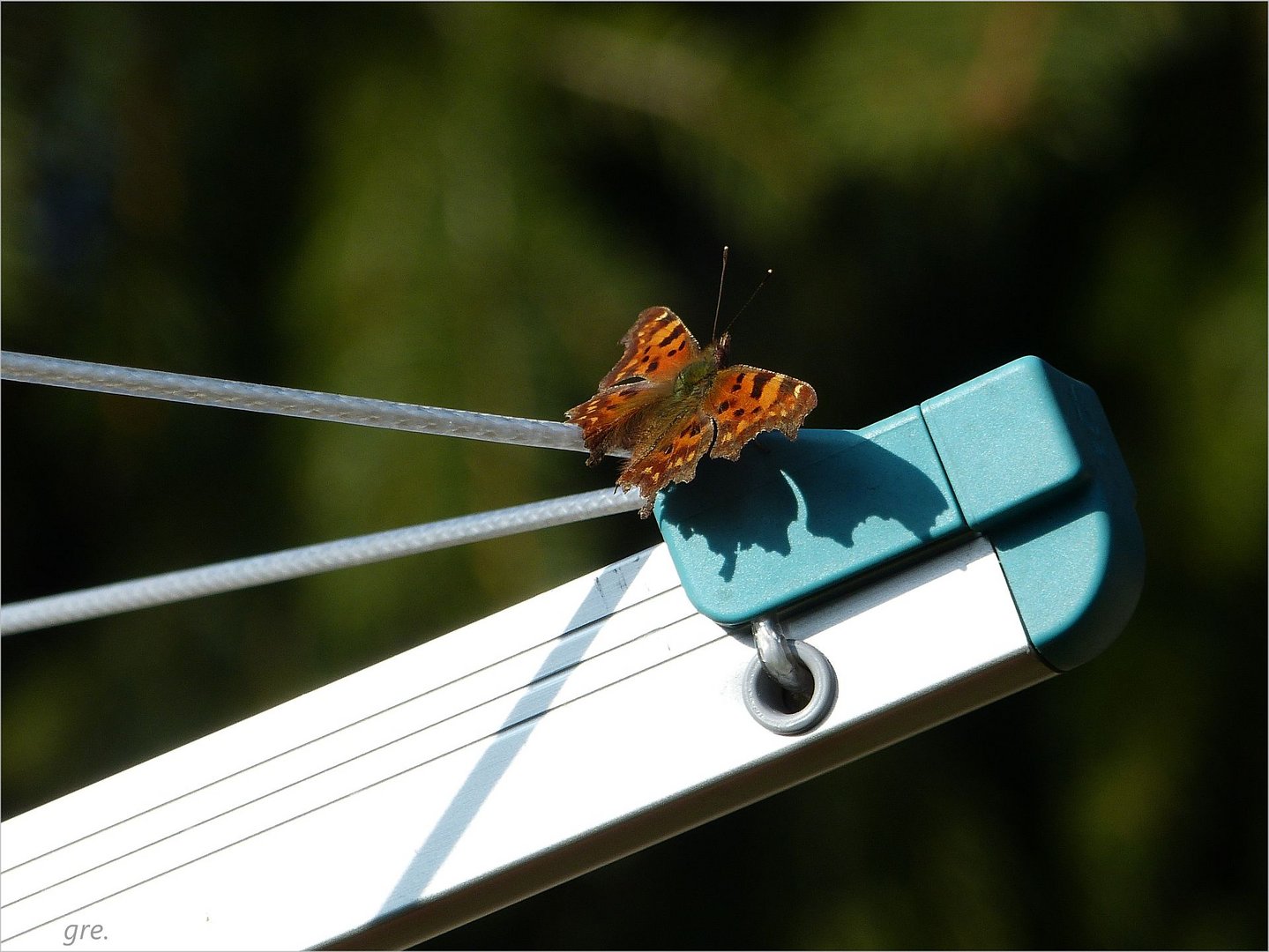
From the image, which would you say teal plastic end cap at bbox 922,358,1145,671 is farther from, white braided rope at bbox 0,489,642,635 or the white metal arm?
white braided rope at bbox 0,489,642,635

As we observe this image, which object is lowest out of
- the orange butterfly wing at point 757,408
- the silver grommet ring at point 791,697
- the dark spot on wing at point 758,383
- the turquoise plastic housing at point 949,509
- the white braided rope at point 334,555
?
the silver grommet ring at point 791,697

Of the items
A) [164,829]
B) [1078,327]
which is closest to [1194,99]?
[1078,327]

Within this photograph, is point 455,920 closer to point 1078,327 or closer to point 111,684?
point 111,684

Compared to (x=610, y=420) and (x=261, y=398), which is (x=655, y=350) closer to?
(x=610, y=420)

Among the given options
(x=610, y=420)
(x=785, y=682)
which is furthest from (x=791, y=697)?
(x=610, y=420)

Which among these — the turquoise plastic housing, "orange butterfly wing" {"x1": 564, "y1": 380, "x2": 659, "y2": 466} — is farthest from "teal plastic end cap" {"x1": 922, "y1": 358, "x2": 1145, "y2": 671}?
"orange butterfly wing" {"x1": 564, "y1": 380, "x2": 659, "y2": 466}

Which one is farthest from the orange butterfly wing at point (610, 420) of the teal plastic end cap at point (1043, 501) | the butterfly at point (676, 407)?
the teal plastic end cap at point (1043, 501)

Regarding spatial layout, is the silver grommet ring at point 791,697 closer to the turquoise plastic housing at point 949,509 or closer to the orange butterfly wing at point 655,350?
the turquoise plastic housing at point 949,509
